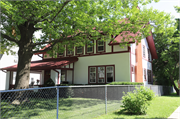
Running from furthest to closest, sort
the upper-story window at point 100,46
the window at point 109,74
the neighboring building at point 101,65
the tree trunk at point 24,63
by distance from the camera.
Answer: the upper-story window at point 100,46 → the window at point 109,74 → the neighboring building at point 101,65 → the tree trunk at point 24,63

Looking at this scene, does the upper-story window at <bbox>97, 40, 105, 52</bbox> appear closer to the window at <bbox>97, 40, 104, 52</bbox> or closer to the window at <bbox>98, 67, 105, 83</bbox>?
the window at <bbox>97, 40, 104, 52</bbox>

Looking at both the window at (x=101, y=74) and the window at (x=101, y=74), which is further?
the window at (x=101, y=74)

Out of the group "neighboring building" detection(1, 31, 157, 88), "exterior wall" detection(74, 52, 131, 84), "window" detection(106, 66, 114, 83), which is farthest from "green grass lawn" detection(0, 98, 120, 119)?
"window" detection(106, 66, 114, 83)

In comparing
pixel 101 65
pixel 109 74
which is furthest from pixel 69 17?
pixel 109 74

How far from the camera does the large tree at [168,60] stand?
22125mm

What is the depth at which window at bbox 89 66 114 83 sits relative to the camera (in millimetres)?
17938

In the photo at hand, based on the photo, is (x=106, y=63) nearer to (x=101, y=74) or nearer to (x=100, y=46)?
(x=101, y=74)

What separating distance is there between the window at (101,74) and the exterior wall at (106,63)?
505 millimetres

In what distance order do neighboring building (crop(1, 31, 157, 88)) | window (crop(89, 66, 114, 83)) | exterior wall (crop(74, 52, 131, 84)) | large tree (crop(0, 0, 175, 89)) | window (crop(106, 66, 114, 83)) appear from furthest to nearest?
window (crop(89, 66, 114, 83)), window (crop(106, 66, 114, 83)), neighboring building (crop(1, 31, 157, 88)), exterior wall (crop(74, 52, 131, 84)), large tree (crop(0, 0, 175, 89))

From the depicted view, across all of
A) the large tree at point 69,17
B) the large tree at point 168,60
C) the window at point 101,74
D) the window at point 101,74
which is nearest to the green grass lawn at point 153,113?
the large tree at point 69,17

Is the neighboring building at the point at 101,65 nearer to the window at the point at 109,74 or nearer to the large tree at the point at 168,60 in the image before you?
the window at the point at 109,74

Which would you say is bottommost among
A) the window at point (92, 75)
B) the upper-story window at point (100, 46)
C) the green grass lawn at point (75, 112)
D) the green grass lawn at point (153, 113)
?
the green grass lawn at point (153, 113)

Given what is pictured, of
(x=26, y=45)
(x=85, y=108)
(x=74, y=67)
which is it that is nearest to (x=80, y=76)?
(x=74, y=67)

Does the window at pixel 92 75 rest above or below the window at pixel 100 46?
below
